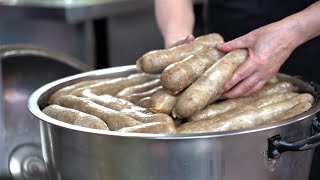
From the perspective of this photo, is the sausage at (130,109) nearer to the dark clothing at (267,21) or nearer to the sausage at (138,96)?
the sausage at (138,96)

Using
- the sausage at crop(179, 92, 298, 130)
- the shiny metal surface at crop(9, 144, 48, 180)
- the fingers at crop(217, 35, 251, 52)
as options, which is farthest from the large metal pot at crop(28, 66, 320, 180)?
the shiny metal surface at crop(9, 144, 48, 180)

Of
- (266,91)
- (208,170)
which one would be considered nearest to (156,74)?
(266,91)

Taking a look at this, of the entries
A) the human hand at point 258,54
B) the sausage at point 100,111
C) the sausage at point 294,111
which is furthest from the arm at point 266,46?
the sausage at point 100,111

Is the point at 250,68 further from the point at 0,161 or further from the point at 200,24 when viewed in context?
the point at 200,24

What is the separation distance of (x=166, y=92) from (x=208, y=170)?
0.21 meters

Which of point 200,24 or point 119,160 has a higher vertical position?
point 119,160

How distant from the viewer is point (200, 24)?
282cm

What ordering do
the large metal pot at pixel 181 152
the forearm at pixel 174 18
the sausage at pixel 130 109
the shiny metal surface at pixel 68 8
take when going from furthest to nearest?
the shiny metal surface at pixel 68 8 → the forearm at pixel 174 18 → the sausage at pixel 130 109 → the large metal pot at pixel 181 152

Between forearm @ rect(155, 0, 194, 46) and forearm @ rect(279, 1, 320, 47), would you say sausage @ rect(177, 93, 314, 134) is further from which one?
forearm @ rect(155, 0, 194, 46)

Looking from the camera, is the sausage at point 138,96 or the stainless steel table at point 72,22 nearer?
the sausage at point 138,96

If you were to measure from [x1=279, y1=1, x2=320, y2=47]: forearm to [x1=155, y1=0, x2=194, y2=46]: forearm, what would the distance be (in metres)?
0.34

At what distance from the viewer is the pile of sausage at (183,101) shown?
3.37 feet

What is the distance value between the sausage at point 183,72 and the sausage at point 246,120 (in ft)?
0.30

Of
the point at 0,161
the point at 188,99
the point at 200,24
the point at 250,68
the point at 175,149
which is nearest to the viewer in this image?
the point at 175,149
